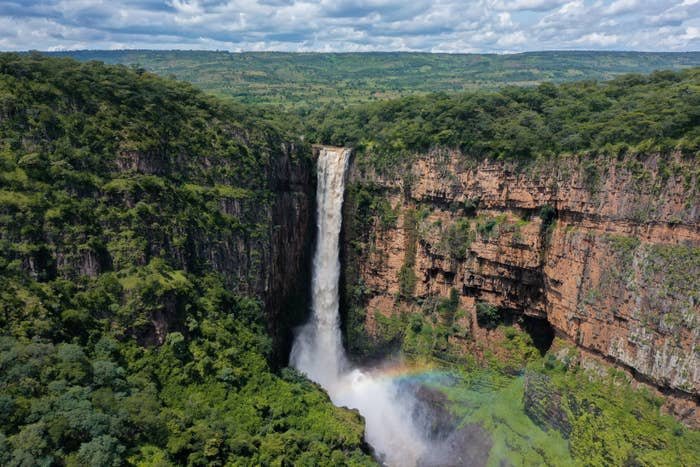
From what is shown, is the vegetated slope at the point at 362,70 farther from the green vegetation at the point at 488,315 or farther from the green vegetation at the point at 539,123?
the green vegetation at the point at 488,315

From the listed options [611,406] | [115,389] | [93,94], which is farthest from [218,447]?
[93,94]

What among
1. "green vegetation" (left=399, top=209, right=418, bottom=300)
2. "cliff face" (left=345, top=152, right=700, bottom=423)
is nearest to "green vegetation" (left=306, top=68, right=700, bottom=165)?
"cliff face" (left=345, top=152, right=700, bottom=423)

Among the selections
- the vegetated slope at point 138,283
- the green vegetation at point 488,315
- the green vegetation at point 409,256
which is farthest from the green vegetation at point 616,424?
the green vegetation at point 409,256

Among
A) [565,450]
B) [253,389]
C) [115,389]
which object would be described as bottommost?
[565,450]

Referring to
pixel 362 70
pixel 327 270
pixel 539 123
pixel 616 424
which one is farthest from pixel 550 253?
pixel 362 70

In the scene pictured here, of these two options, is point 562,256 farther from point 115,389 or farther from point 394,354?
Answer: point 115,389

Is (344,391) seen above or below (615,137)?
below
